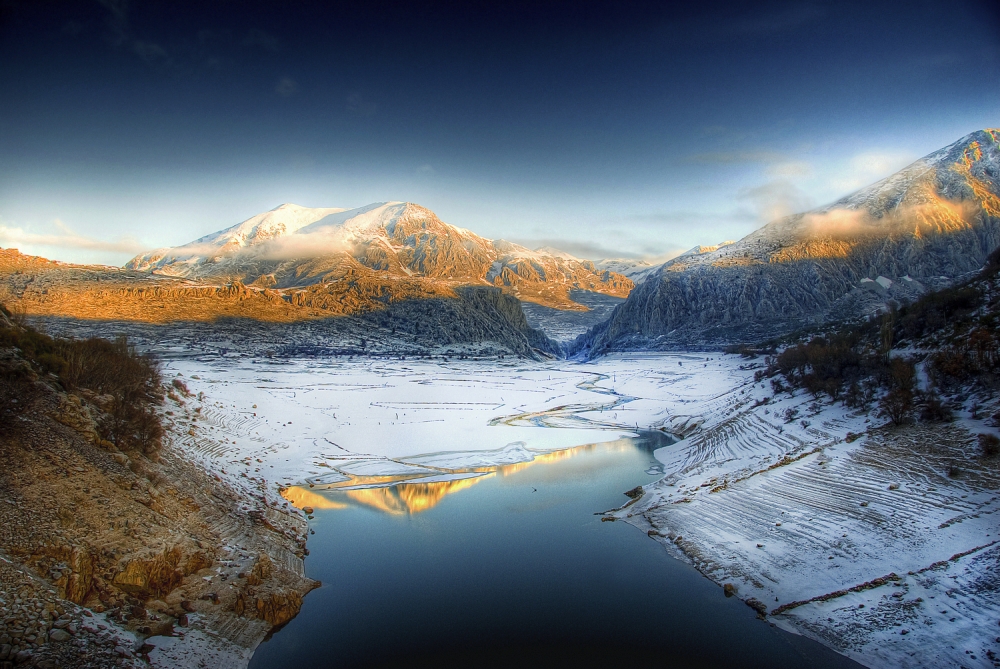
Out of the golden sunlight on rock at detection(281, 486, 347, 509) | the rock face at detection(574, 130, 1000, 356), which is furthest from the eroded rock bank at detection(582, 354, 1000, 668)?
the rock face at detection(574, 130, 1000, 356)

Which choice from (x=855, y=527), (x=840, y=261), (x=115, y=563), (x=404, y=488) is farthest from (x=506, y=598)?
(x=840, y=261)

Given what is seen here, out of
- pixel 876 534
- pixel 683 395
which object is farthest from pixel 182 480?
pixel 683 395

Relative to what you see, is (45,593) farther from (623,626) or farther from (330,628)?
(623,626)

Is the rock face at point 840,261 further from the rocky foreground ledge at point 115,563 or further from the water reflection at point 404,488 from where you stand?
the rocky foreground ledge at point 115,563

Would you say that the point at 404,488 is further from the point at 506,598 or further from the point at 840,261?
the point at 840,261

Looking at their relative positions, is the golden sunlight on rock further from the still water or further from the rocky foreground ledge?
the rocky foreground ledge
